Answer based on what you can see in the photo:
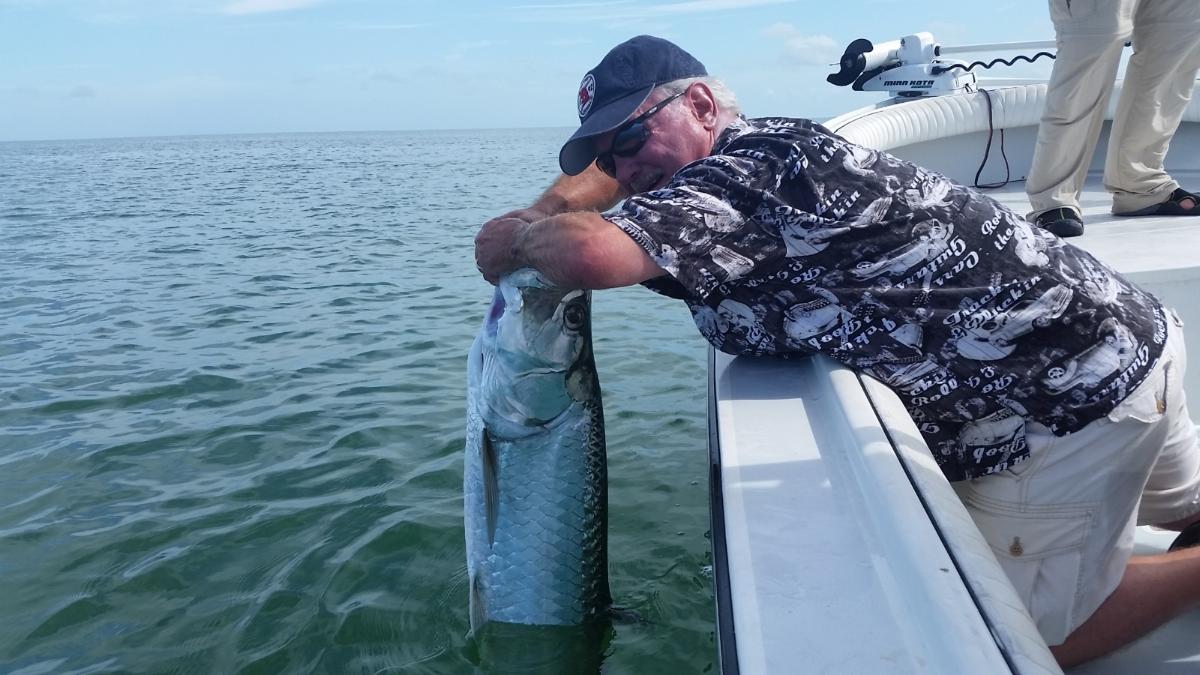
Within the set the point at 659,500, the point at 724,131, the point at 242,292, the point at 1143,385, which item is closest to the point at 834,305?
the point at 724,131

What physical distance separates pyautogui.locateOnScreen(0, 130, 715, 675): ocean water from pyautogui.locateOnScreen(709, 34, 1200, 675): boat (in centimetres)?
121

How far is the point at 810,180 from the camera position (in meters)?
1.99

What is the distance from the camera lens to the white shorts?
211 cm

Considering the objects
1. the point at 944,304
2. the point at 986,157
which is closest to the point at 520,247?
the point at 944,304

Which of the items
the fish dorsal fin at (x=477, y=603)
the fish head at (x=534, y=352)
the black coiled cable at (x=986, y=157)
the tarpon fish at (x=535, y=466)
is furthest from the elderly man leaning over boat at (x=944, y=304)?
the black coiled cable at (x=986, y=157)

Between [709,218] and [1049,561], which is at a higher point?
[709,218]

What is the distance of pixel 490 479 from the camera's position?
2561mm

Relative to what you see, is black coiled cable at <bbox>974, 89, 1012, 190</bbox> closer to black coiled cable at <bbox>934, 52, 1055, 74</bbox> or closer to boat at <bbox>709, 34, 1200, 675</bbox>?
black coiled cable at <bbox>934, 52, 1055, 74</bbox>

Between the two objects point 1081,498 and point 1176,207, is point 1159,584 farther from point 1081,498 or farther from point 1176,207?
point 1176,207

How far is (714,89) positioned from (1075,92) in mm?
2693

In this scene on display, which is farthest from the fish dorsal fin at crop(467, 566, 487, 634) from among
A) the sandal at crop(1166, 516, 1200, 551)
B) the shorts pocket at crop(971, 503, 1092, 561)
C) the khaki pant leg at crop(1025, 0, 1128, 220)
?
the khaki pant leg at crop(1025, 0, 1128, 220)

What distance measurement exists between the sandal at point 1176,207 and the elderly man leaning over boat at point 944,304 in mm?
2819

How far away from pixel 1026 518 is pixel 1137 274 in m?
1.49

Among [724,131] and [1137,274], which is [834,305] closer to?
[724,131]
